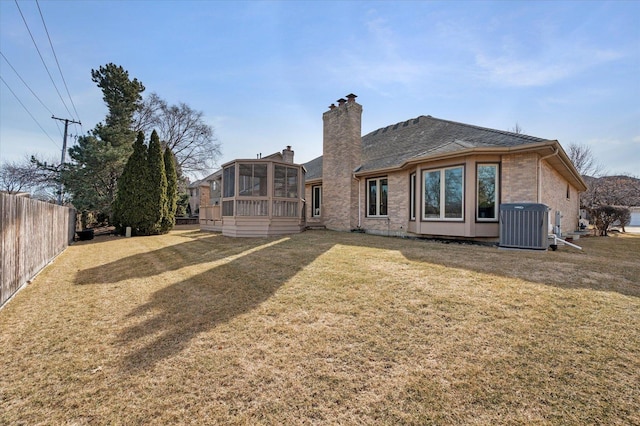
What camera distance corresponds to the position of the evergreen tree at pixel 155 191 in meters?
15.3

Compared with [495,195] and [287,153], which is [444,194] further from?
[287,153]

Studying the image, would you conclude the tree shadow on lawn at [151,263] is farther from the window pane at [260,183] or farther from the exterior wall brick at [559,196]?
the exterior wall brick at [559,196]

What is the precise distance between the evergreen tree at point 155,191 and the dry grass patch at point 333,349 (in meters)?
10.8

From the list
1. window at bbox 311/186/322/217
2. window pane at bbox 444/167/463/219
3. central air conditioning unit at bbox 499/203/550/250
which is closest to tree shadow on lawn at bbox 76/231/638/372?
central air conditioning unit at bbox 499/203/550/250

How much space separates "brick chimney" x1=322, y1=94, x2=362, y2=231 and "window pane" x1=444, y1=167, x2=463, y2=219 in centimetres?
474

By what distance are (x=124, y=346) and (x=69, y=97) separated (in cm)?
2542

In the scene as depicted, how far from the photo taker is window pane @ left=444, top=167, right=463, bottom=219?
9.30 meters

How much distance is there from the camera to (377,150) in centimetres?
1488

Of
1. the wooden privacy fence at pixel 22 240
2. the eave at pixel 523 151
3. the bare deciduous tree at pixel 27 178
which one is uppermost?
the bare deciduous tree at pixel 27 178

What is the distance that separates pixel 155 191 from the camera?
51.1 ft

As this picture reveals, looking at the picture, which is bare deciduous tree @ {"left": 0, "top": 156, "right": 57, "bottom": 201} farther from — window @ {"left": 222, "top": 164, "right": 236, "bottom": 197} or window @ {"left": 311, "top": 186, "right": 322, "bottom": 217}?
window @ {"left": 311, "top": 186, "right": 322, "bottom": 217}

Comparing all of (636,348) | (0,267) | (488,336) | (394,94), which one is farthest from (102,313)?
(394,94)

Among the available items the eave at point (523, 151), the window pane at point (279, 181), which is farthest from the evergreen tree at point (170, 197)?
the eave at point (523, 151)

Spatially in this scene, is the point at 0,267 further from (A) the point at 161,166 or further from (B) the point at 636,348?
(A) the point at 161,166
